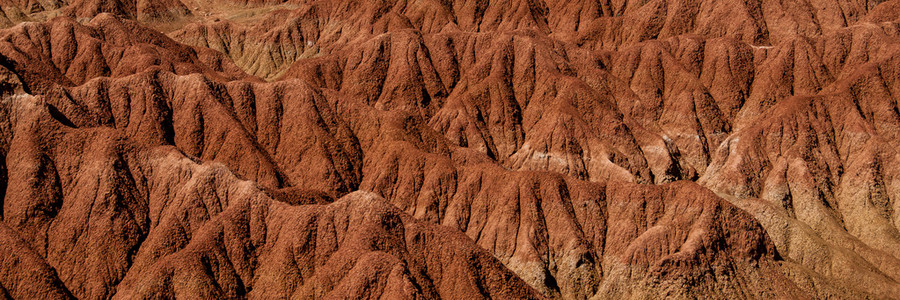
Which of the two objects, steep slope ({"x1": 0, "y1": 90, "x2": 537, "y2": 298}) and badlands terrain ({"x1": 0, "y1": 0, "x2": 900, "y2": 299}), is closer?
steep slope ({"x1": 0, "y1": 90, "x2": 537, "y2": 298})

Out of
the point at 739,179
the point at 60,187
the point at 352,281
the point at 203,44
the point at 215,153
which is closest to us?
the point at 352,281

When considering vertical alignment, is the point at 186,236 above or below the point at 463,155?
above

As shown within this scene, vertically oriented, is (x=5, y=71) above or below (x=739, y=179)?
above

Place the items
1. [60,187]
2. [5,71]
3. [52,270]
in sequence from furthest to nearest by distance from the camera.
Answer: [5,71] < [60,187] < [52,270]

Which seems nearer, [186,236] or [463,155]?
[186,236]

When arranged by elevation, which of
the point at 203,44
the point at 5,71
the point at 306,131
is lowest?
the point at 203,44

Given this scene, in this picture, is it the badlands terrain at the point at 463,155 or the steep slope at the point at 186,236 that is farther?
the badlands terrain at the point at 463,155

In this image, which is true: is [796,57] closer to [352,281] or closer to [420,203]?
[420,203]

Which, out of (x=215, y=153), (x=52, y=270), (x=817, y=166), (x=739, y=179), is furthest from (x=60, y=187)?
(x=817, y=166)
